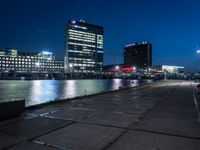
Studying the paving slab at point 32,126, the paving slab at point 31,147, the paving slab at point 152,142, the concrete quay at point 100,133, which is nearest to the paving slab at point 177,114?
the concrete quay at point 100,133

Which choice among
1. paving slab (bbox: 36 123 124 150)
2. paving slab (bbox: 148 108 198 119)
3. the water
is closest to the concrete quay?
paving slab (bbox: 36 123 124 150)

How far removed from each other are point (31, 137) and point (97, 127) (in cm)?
301

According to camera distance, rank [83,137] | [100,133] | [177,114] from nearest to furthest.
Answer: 1. [83,137]
2. [100,133]
3. [177,114]

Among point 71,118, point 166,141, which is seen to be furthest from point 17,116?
point 166,141

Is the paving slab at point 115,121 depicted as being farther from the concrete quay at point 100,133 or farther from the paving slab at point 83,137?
the paving slab at point 83,137

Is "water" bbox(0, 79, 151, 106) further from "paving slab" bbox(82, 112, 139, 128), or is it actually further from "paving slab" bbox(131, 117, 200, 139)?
"paving slab" bbox(131, 117, 200, 139)

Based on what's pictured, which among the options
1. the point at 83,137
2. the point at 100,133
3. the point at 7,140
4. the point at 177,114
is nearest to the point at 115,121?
the point at 100,133

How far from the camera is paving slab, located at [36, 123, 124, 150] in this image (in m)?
7.09

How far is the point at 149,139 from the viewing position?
7730 millimetres

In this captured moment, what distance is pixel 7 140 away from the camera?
7426 millimetres

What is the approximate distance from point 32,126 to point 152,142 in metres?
5.55

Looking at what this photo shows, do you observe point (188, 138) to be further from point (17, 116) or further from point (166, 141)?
point (17, 116)

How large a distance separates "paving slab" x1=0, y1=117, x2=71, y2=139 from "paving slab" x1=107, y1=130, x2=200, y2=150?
11.0 feet

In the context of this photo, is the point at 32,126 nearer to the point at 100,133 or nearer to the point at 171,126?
the point at 100,133
